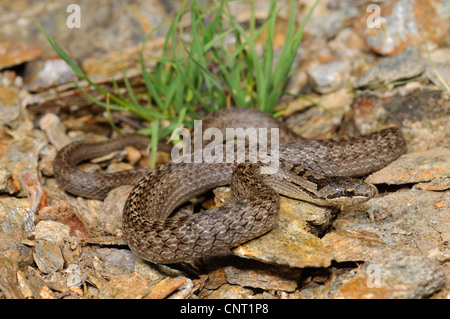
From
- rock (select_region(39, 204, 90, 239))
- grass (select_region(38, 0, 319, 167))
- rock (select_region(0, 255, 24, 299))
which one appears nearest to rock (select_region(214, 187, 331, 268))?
rock (select_region(39, 204, 90, 239))

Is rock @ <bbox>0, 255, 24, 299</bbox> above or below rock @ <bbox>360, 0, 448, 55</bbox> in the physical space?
below

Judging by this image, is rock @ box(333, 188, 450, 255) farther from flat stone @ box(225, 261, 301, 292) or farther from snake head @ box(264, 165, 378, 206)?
flat stone @ box(225, 261, 301, 292)

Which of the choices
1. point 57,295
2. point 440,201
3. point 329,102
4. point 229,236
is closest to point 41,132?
point 57,295

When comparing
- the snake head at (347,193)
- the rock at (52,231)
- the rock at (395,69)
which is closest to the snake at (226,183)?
the snake head at (347,193)

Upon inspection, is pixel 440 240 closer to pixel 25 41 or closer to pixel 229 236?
pixel 229 236

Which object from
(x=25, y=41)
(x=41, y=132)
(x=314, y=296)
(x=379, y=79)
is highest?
(x=25, y=41)

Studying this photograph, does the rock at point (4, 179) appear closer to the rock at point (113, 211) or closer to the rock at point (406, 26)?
the rock at point (113, 211)
